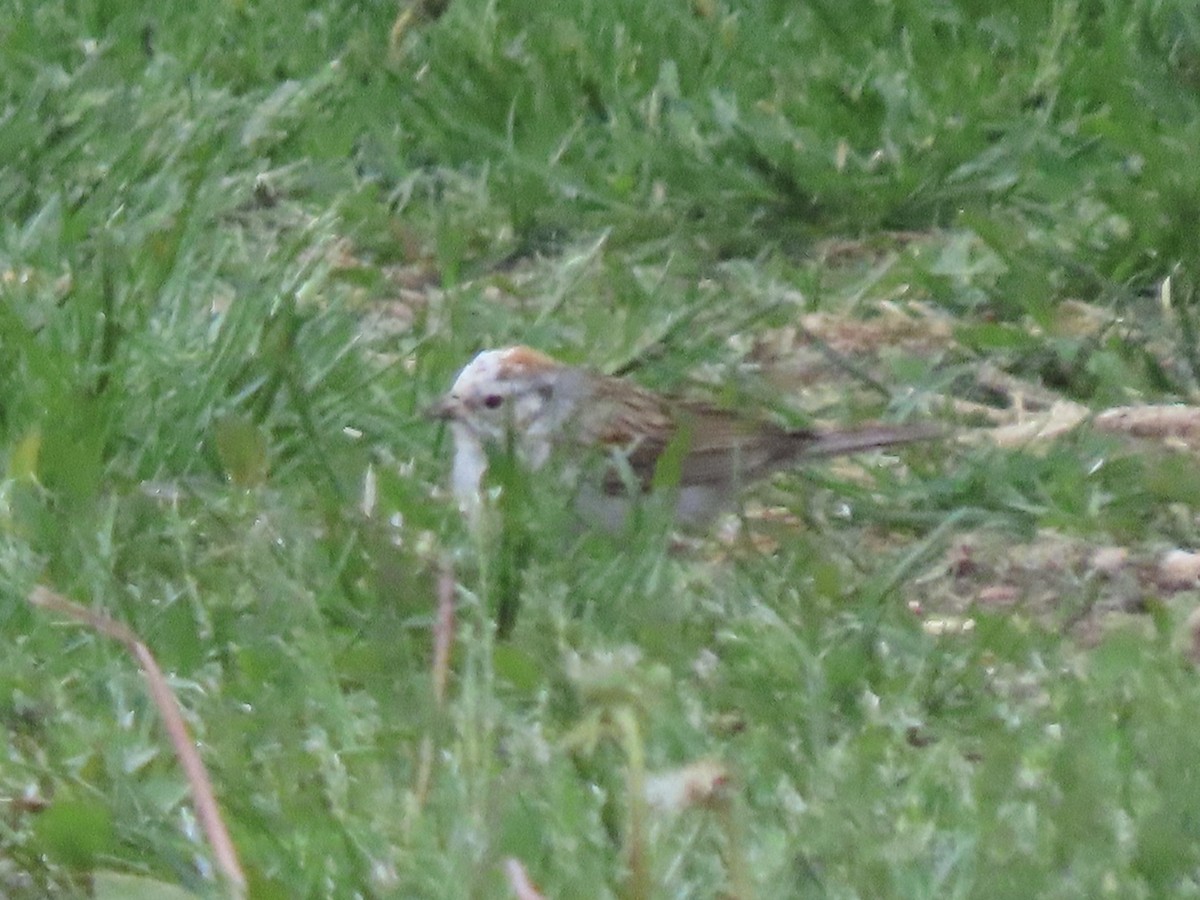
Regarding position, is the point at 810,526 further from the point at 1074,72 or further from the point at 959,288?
the point at 1074,72

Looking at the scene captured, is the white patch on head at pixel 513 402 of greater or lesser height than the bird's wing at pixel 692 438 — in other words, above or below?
above

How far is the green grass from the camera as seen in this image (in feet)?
8.32

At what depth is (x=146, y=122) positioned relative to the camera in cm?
555

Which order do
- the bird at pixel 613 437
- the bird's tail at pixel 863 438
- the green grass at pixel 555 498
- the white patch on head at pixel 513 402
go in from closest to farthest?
the green grass at pixel 555 498, the bird at pixel 613 437, the white patch on head at pixel 513 402, the bird's tail at pixel 863 438

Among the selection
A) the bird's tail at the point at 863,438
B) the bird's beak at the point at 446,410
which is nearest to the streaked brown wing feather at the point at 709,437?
the bird's tail at the point at 863,438

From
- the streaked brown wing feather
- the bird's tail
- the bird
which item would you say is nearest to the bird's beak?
the bird

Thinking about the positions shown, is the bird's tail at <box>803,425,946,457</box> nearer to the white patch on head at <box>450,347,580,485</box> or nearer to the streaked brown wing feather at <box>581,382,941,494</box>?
the streaked brown wing feather at <box>581,382,941,494</box>

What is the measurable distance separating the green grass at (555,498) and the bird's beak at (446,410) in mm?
63

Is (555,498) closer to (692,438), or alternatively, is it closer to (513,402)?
(513,402)

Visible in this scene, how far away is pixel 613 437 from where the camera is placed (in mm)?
4418

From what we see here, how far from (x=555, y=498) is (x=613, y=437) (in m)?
0.69

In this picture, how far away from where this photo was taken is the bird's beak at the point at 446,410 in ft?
14.6

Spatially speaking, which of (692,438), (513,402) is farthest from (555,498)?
(692,438)

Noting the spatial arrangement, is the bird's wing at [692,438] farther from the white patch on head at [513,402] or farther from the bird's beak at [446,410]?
the bird's beak at [446,410]
